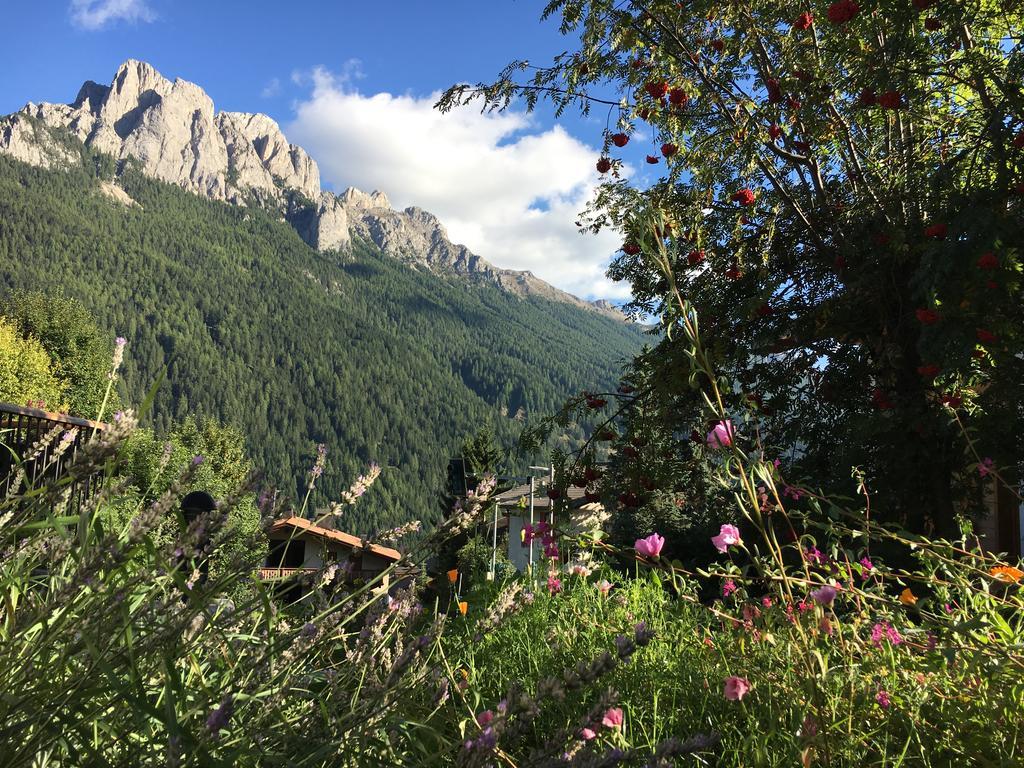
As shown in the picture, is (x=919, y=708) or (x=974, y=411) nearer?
(x=919, y=708)

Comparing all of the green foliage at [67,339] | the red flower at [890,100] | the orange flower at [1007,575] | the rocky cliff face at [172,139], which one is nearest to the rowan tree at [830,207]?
the red flower at [890,100]

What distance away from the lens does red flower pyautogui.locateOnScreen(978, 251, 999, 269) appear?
3113mm

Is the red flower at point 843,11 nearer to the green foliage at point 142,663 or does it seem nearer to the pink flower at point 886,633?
the pink flower at point 886,633

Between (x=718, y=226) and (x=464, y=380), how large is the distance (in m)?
159

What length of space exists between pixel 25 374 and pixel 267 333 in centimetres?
11018

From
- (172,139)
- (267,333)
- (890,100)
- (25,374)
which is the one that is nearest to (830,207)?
(890,100)

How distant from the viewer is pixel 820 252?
16.7 ft

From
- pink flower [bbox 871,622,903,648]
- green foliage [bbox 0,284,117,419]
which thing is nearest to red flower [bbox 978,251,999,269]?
pink flower [bbox 871,622,903,648]

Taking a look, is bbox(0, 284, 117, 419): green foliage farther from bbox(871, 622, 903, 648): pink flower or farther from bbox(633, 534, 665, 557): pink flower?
bbox(871, 622, 903, 648): pink flower

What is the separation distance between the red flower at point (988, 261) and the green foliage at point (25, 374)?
27.2 m

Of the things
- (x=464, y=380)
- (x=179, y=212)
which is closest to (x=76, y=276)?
(x=179, y=212)

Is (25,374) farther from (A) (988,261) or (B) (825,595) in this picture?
(B) (825,595)

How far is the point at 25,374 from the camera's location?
25.8m

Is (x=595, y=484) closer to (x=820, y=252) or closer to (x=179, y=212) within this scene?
(x=820, y=252)
